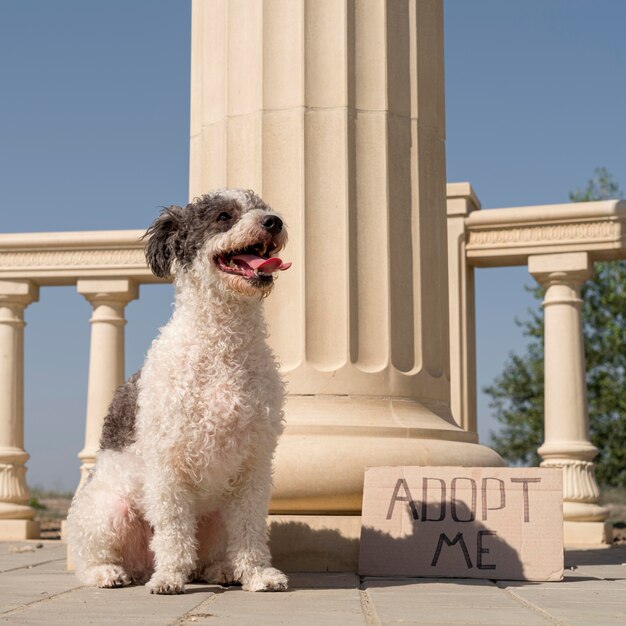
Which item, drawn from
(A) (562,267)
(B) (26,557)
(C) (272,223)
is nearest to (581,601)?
(C) (272,223)

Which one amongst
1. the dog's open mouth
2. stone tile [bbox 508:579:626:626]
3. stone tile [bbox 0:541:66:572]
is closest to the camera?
stone tile [bbox 508:579:626:626]

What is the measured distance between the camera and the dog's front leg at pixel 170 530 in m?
7.96

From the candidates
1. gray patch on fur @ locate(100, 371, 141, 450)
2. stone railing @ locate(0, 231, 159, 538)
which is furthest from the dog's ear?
stone railing @ locate(0, 231, 159, 538)

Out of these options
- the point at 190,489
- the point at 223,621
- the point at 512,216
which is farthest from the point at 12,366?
the point at 223,621

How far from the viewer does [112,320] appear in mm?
21250

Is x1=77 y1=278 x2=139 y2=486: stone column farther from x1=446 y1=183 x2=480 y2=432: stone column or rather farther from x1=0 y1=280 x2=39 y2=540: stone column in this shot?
x1=446 y1=183 x2=480 y2=432: stone column

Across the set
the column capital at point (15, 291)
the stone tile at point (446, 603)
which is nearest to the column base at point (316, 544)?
the stone tile at point (446, 603)

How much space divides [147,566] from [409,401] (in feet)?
12.5

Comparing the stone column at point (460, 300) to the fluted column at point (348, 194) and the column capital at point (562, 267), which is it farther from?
the fluted column at point (348, 194)

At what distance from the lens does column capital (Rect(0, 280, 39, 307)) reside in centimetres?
2183

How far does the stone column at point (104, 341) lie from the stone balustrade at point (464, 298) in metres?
0.02

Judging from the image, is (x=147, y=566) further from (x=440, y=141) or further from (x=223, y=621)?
(x=440, y=141)

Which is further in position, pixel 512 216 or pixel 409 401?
pixel 512 216

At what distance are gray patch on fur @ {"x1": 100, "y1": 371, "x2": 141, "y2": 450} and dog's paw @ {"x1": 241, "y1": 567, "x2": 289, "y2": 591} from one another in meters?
1.56
